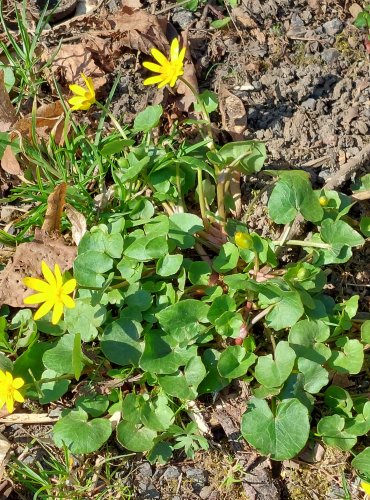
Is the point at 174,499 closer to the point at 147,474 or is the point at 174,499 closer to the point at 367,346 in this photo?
the point at 147,474

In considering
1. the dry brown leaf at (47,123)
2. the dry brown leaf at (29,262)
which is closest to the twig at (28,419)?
the dry brown leaf at (29,262)

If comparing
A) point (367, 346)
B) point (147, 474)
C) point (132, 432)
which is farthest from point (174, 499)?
point (367, 346)

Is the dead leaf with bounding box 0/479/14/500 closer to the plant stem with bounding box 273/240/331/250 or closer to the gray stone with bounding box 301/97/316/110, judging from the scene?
the plant stem with bounding box 273/240/331/250

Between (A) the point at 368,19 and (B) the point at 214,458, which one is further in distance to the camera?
(A) the point at 368,19

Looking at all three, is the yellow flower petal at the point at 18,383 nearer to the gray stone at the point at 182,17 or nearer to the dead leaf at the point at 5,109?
the dead leaf at the point at 5,109

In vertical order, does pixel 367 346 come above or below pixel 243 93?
below

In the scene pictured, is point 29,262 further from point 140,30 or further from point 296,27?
point 296,27

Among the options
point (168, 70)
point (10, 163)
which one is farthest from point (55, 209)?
point (168, 70)

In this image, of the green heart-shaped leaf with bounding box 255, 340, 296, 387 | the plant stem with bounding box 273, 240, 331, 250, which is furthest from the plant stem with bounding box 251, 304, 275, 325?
the plant stem with bounding box 273, 240, 331, 250
